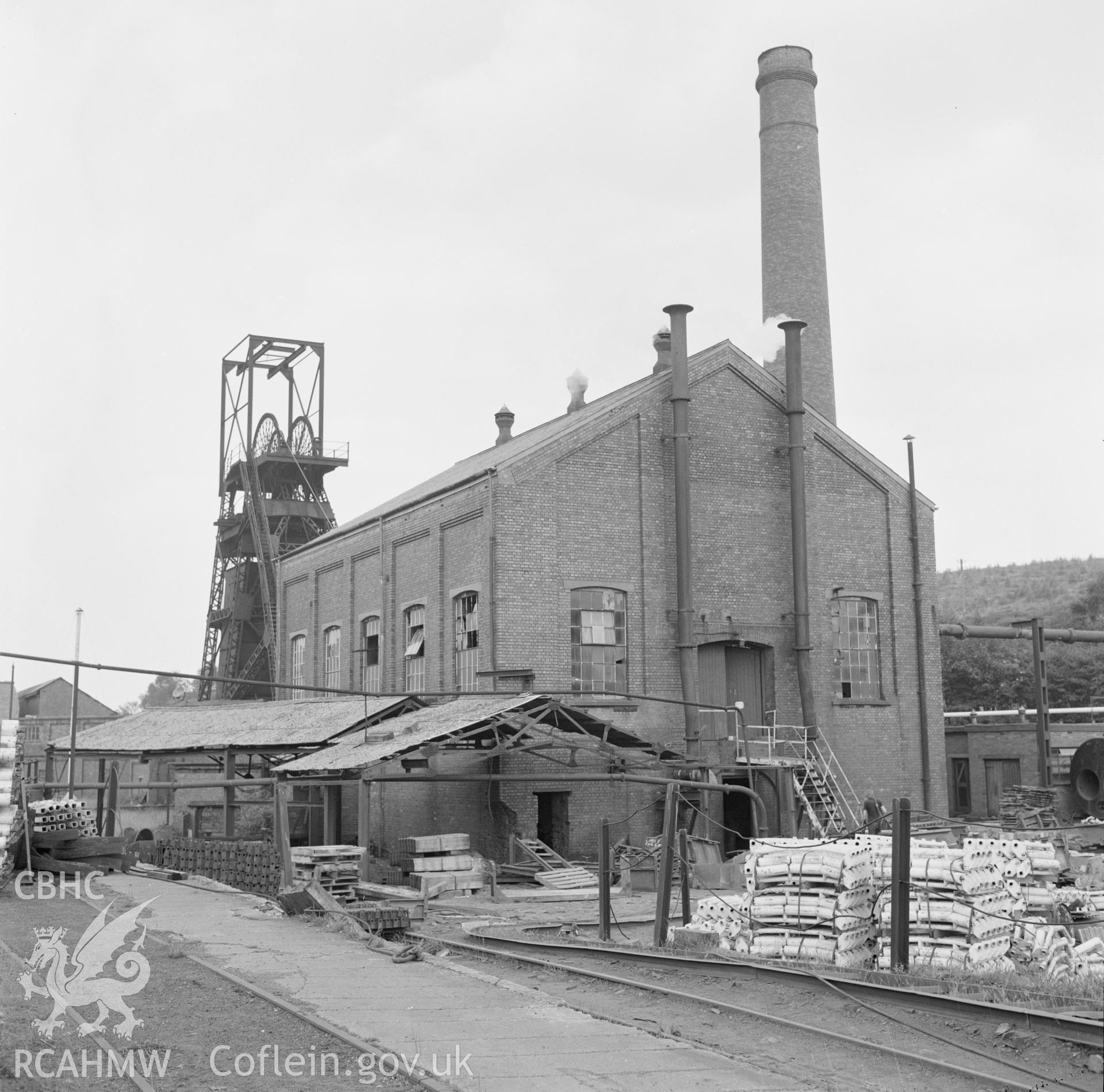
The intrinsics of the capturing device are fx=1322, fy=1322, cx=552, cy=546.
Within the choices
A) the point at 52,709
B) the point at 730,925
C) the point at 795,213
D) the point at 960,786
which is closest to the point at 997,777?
the point at 960,786

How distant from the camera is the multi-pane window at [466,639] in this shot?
84.7 ft

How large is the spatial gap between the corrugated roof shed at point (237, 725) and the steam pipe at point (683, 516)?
17.1 ft

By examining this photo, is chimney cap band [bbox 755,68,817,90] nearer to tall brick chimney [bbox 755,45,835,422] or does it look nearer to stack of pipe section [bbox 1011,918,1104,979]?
tall brick chimney [bbox 755,45,835,422]

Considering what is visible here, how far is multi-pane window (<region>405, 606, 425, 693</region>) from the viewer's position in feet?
92.4

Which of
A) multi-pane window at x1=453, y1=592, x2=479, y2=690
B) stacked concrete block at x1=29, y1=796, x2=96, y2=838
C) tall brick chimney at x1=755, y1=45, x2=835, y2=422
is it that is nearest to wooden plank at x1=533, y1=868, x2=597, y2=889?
multi-pane window at x1=453, y1=592, x2=479, y2=690

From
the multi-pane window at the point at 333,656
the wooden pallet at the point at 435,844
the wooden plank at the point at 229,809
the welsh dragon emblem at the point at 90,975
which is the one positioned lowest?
the welsh dragon emblem at the point at 90,975

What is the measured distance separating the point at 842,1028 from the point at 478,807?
1469 centimetres

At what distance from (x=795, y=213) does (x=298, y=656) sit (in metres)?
18.2

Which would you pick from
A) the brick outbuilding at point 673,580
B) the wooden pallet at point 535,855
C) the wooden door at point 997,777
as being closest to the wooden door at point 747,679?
the brick outbuilding at point 673,580

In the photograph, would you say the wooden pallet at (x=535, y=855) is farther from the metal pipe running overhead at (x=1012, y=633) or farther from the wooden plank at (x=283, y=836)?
the metal pipe running overhead at (x=1012, y=633)

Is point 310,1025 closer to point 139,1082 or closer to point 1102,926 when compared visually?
point 139,1082

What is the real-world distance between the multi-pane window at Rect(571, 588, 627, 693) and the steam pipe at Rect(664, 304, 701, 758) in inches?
46.3

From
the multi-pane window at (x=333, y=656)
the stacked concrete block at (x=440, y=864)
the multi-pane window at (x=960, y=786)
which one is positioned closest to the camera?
the stacked concrete block at (x=440, y=864)

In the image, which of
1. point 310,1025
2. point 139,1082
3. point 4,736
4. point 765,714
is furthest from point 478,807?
point 139,1082
